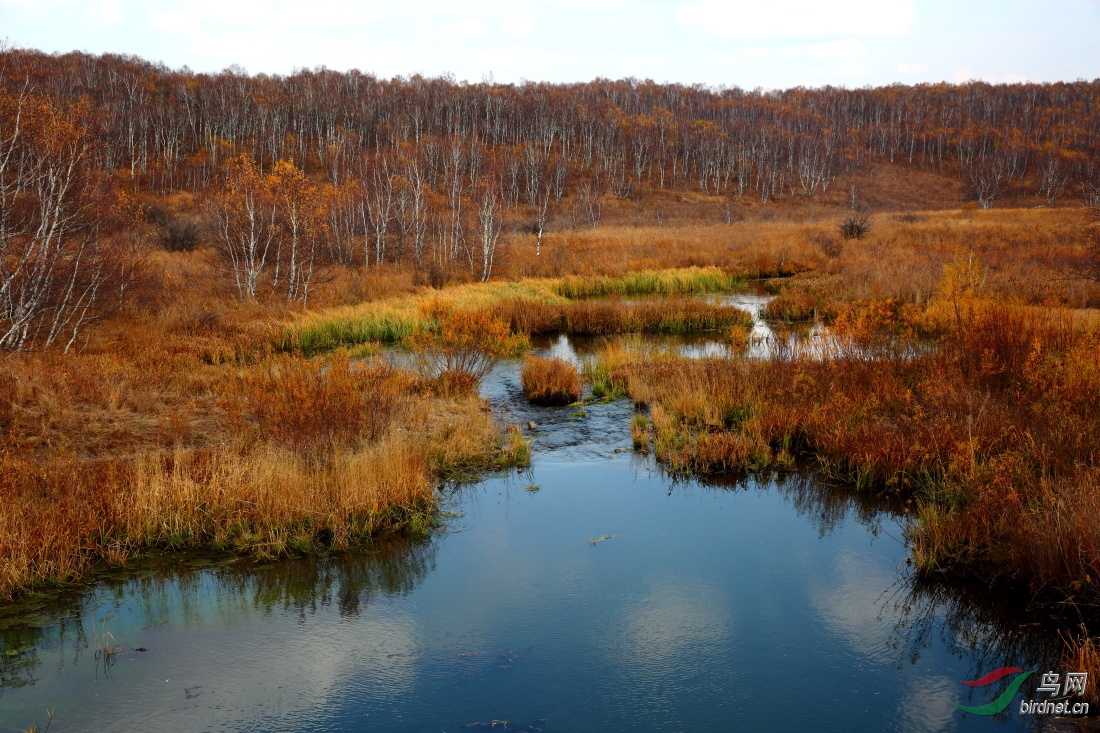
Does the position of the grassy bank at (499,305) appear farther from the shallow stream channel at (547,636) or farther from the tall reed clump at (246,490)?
the shallow stream channel at (547,636)

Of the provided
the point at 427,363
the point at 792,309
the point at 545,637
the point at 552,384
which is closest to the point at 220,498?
the point at 545,637

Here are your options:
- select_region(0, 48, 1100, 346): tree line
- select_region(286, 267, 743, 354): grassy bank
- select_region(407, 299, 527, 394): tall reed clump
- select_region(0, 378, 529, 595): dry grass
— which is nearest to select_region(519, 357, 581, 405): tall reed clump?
select_region(407, 299, 527, 394): tall reed clump

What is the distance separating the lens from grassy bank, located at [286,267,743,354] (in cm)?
1950

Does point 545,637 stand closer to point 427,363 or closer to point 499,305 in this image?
point 427,363

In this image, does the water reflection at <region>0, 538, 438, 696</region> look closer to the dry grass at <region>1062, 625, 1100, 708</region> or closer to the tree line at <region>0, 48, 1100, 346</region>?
the dry grass at <region>1062, 625, 1100, 708</region>

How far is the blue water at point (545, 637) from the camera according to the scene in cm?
529

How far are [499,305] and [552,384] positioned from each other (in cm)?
917

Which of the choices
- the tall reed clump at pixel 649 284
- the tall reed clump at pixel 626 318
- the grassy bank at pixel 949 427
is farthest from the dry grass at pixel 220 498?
the tall reed clump at pixel 649 284

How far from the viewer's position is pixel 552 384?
Result: 13727mm

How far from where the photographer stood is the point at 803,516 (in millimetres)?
8953

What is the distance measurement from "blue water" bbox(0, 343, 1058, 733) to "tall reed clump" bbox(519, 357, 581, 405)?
4.99m

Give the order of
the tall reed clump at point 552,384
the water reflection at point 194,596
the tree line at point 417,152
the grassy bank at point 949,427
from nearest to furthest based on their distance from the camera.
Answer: the water reflection at point 194,596
the grassy bank at point 949,427
the tall reed clump at point 552,384
the tree line at point 417,152

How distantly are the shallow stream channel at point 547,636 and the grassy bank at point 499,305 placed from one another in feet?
36.7

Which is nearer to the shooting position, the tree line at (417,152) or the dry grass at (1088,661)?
the dry grass at (1088,661)
